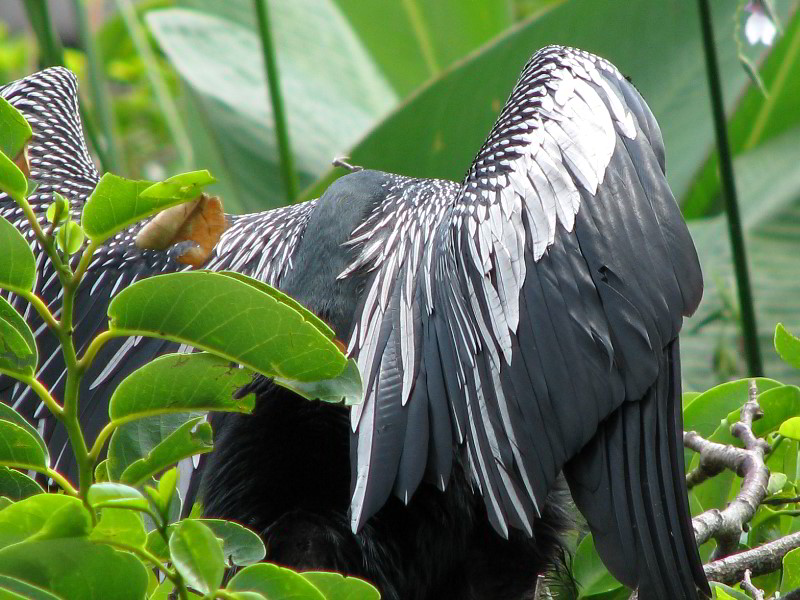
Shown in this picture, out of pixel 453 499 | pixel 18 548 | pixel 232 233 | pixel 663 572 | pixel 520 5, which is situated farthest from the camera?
pixel 520 5

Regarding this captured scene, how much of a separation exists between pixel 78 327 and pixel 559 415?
708mm

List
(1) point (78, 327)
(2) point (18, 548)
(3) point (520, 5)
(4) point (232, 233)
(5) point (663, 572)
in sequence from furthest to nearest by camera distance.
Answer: (3) point (520, 5)
(4) point (232, 233)
(1) point (78, 327)
(5) point (663, 572)
(2) point (18, 548)

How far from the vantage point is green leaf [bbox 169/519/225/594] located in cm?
65

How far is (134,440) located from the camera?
32.6 inches

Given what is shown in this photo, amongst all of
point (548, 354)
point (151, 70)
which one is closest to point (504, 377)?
point (548, 354)

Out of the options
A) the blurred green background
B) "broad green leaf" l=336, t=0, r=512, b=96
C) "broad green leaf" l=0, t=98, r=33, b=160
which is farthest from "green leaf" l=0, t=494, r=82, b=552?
"broad green leaf" l=336, t=0, r=512, b=96

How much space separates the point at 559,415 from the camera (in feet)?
3.74

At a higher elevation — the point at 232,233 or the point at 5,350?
the point at 5,350

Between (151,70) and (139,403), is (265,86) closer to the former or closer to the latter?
(151,70)

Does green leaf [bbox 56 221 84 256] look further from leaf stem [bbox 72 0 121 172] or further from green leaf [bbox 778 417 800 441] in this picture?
leaf stem [bbox 72 0 121 172]

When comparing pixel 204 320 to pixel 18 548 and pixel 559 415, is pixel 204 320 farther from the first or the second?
pixel 559 415

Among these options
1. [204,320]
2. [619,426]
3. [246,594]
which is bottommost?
[619,426]

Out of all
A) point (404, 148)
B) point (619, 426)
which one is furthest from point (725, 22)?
point (619, 426)

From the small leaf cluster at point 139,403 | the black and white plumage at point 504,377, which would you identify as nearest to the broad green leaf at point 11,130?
the small leaf cluster at point 139,403
